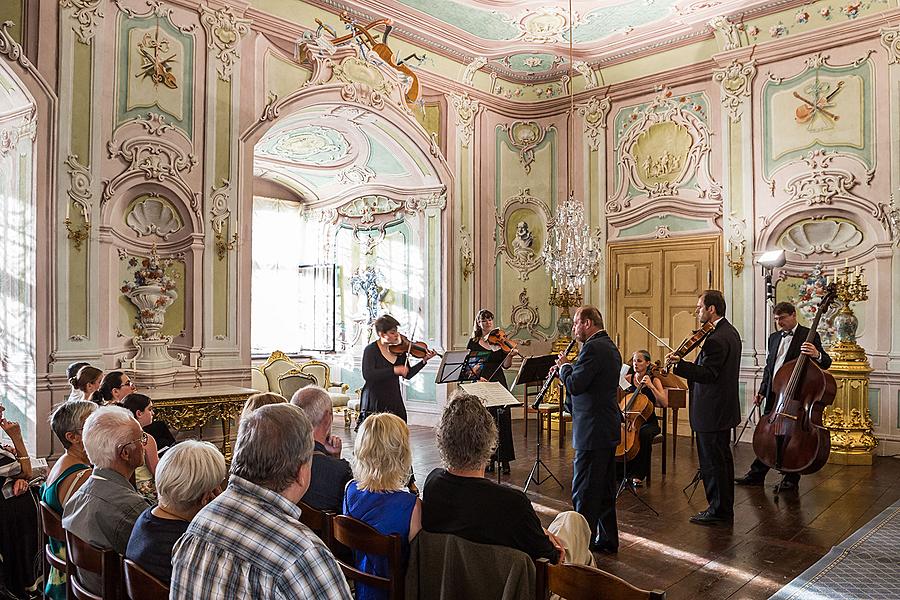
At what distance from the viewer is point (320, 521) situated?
2689mm

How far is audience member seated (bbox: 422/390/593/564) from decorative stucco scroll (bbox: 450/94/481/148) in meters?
7.13

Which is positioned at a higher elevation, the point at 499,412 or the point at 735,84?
the point at 735,84


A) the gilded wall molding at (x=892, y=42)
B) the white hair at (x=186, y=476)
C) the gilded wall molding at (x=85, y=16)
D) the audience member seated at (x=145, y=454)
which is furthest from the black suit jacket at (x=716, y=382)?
the gilded wall molding at (x=85, y=16)

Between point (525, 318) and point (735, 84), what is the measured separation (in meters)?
3.84

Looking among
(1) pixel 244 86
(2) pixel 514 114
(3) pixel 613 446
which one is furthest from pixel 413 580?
(2) pixel 514 114

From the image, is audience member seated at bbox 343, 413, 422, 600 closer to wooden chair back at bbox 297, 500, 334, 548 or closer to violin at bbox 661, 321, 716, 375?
wooden chair back at bbox 297, 500, 334, 548

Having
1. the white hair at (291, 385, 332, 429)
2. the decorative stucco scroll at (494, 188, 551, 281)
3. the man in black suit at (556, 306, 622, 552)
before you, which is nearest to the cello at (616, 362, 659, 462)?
the man in black suit at (556, 306, 622, 552)

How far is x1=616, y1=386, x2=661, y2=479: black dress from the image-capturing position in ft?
18.5

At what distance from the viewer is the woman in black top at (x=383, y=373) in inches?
201

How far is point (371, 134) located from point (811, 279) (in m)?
5.15

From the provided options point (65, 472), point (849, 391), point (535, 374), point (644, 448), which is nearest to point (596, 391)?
point (535, 374)

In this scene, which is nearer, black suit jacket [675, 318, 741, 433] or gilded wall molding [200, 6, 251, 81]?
black suit jacket [675, 318, 741, 433]

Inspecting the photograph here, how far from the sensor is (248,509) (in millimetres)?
1595

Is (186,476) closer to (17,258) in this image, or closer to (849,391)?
(17,258)
